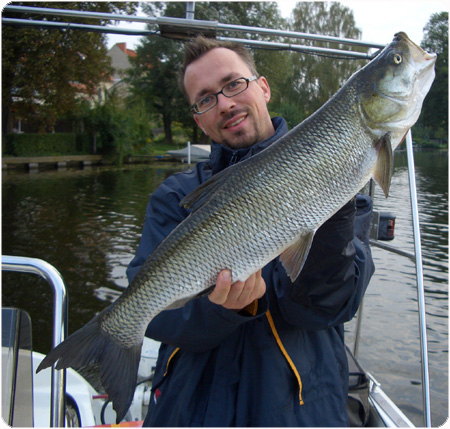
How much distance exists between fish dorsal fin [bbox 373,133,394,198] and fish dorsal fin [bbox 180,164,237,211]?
2.25ft

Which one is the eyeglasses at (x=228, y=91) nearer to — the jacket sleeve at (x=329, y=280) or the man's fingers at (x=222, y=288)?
the jacket sleeve at (x=329, y=280)

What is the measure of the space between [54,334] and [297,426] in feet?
4.43

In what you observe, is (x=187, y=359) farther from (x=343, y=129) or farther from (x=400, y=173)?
(x=400, y=173)

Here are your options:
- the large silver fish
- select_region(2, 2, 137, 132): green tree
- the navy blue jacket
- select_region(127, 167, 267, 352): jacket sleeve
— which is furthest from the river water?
select_region(2, 2, 137, 132): green tree

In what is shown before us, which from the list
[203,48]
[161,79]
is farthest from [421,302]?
[161,79]

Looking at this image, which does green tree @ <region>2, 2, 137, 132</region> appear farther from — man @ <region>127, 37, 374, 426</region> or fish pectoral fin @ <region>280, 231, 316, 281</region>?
fish pectoral fin @ <region>280, 231, 316, 281</region>

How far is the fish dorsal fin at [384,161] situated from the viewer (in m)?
2.03

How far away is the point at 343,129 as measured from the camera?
6.57ft

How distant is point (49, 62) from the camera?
2269 cm

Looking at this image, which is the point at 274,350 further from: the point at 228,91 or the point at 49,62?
the point at 49,62

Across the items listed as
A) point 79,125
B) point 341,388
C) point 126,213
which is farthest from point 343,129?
point 79,125

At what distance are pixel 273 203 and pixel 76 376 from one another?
2556 millimetres

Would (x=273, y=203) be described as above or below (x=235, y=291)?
above

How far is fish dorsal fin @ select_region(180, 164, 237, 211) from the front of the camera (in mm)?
2082
